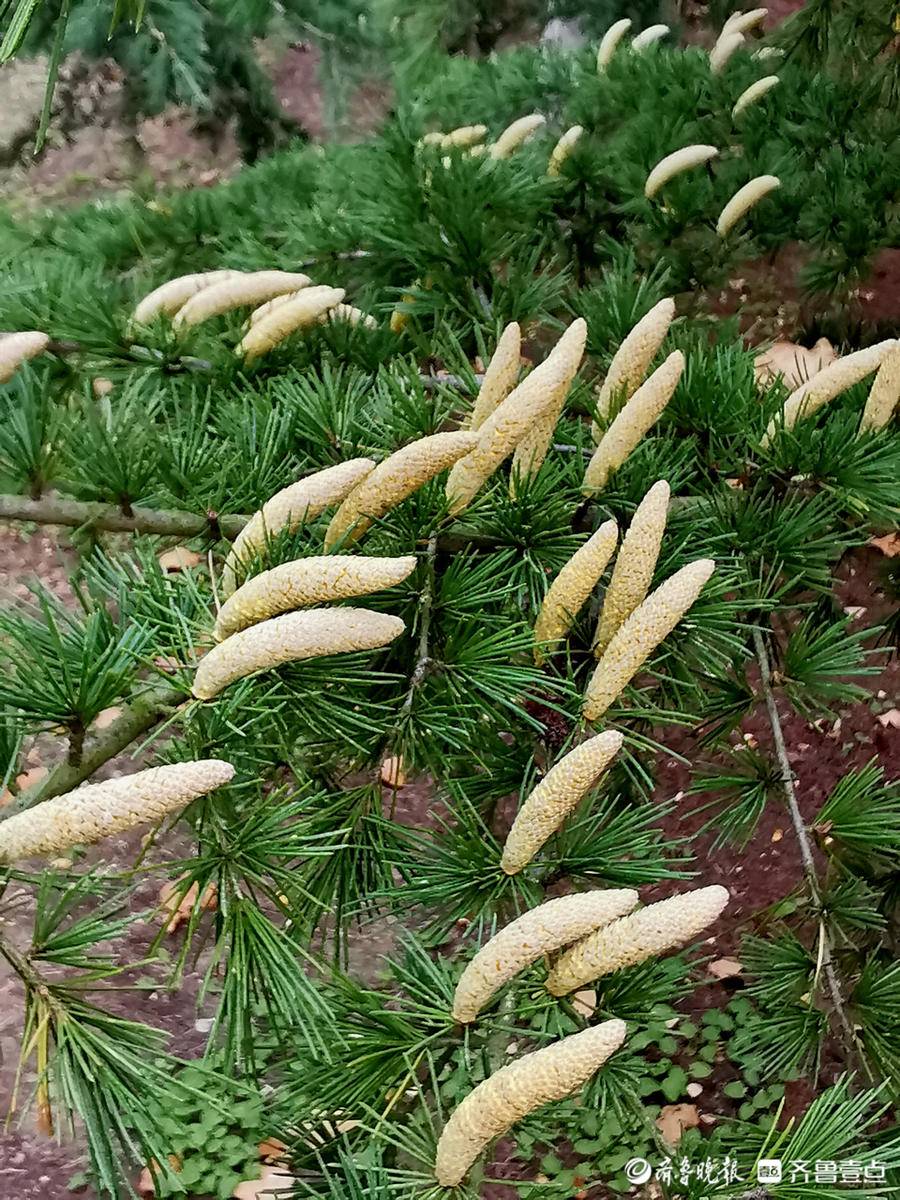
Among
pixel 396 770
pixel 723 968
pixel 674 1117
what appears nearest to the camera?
pixel 396 770

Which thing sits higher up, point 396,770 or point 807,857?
point 396,770

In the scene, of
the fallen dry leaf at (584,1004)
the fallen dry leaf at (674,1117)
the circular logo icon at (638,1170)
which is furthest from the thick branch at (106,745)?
the fallen dry leaf at (674,1117)

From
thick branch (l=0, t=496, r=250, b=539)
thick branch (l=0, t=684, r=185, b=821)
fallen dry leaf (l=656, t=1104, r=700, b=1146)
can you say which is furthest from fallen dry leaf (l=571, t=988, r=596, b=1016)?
fallen dry leaf (l=656, t=1104, r=700, b=1146)

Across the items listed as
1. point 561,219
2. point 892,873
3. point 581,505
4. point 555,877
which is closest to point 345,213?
point 561,219

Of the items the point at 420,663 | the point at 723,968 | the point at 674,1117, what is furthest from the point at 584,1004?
the point at 723,968

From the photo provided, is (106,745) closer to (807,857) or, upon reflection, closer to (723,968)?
(807,857)

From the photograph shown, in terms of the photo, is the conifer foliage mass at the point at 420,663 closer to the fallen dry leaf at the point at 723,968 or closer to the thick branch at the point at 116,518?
the thick branch at the point at 116,518

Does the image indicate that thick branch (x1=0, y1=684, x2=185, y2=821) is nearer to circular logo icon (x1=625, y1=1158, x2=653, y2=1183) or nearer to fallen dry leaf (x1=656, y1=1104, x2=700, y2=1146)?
circular logo icon (x1=625, y1=1158, x2=653, y2=1183)
